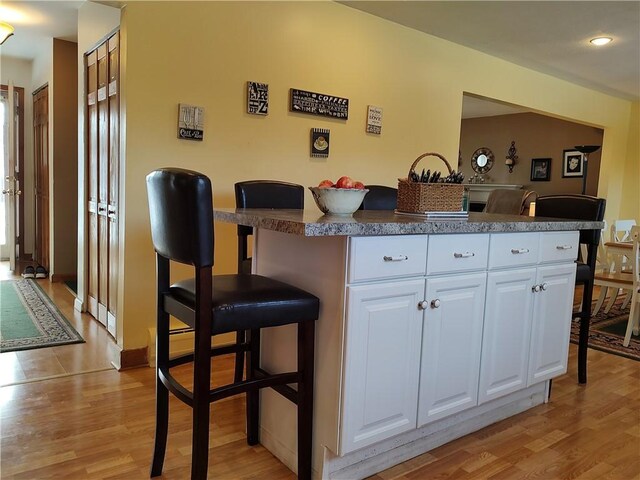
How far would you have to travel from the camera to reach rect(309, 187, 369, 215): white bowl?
6.13ft

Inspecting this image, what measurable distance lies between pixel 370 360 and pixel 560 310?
130 cm

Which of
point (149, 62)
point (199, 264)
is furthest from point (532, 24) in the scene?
point (199, 264)

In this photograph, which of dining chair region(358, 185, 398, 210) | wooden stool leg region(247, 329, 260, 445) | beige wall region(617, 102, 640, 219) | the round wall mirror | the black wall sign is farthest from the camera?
the round wall mirror

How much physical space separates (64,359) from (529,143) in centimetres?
740

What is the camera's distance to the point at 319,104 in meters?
3.47

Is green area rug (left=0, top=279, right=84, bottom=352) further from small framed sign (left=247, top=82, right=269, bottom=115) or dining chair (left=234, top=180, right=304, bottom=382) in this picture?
small framed sign (left=247, top=82, right=269, bottom=115)

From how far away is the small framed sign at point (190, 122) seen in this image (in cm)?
288

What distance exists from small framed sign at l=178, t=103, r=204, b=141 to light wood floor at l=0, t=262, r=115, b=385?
4.38ft

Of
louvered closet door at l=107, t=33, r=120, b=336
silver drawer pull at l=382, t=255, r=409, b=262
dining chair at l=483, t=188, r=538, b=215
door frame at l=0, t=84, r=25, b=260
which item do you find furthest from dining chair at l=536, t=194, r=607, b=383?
door frame at l=0, t=84, r=25, b=260

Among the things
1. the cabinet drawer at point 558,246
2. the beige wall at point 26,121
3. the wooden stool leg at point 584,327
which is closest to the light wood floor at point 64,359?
the cabinet drawer at point 558,246

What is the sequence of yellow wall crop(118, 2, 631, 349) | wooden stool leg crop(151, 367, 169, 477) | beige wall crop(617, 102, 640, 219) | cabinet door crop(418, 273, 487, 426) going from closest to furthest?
wooden stool leg crop(151, 367, 169, 477) → cabinet door crop(418, 273, 487, 426) → yellow wall crop(118, 2, 631, 349) → beige wall crop(617, 102, 640, 219)

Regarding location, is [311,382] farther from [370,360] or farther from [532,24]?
[532,24]

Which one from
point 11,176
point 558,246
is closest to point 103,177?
point 11,176

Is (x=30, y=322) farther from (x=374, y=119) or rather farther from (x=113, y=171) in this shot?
(x=374, y=119)
